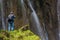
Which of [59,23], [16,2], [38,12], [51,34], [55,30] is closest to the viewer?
[59,23]

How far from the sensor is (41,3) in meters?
3.24

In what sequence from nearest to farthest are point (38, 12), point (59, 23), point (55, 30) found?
point (59, 23) → point (55, 30) → point (38, 12)

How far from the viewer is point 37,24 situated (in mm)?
3359

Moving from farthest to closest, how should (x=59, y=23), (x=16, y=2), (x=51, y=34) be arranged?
(x=16, y=2) → (x=51, y=34) → (x=59, y=23)

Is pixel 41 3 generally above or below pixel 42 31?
above

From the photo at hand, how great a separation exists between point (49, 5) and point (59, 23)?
58cm

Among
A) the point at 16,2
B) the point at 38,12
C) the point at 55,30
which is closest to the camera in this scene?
the point at 55,30

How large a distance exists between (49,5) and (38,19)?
2.53 feet

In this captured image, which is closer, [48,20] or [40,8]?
[48,20]

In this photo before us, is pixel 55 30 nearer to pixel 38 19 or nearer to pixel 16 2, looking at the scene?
pixel 38 19

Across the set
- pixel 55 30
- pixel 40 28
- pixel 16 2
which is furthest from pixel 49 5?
pixel 16 2

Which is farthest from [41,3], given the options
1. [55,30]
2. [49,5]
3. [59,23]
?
[59,23]

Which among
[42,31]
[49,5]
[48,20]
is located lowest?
[42,31]

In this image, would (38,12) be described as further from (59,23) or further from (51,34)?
(59,23)
